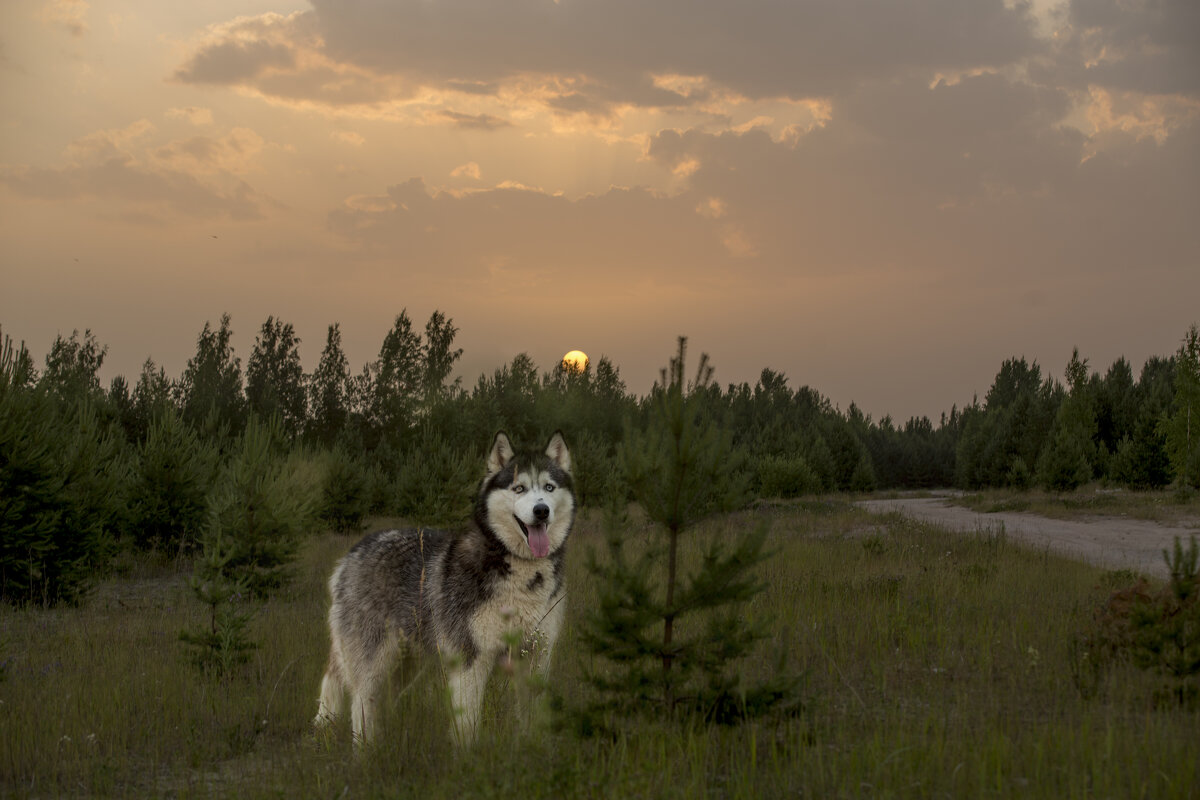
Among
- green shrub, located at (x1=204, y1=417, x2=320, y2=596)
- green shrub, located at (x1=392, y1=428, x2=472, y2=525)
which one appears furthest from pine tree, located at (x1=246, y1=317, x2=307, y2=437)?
green shrub, located at (x1=204, y1=417, x2=320, y2=596)

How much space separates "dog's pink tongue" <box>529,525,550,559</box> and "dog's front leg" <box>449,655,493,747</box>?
2.63ft

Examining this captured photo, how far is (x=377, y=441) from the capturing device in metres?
54.2

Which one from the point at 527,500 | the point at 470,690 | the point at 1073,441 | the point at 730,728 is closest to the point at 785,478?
the point at 1073,441

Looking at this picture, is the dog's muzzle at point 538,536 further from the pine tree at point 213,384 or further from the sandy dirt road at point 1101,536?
the pine tree at point 213,384

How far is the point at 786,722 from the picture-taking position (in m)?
4.86

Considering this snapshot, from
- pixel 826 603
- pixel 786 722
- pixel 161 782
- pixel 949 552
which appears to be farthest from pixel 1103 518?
pixel 161 782

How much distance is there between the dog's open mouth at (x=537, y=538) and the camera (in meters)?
5.70

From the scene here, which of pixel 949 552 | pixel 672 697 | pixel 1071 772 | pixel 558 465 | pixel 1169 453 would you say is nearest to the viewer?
pixel 1071 772

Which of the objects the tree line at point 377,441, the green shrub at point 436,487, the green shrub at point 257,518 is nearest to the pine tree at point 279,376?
the tree line at point 377,441

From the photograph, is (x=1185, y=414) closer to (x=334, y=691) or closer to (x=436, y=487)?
(x=436, y=487)

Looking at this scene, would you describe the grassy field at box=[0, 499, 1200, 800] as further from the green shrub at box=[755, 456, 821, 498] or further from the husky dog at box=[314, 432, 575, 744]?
the green shrub at box=[755, 456, 821, 498]

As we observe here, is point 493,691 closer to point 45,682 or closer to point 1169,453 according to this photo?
point 45,682

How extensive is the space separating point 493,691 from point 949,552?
1153 centimetres

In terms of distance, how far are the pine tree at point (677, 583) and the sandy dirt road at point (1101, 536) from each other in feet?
34.7
